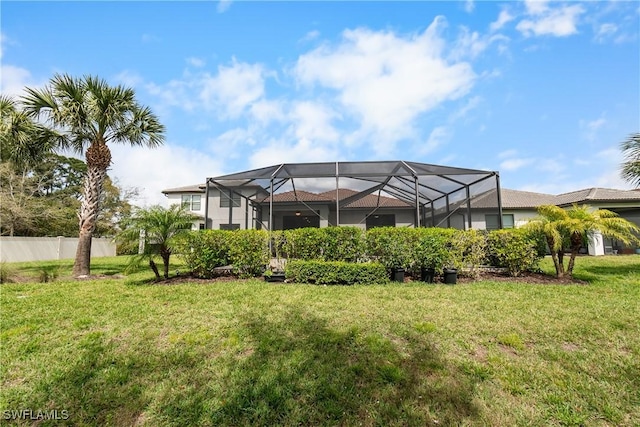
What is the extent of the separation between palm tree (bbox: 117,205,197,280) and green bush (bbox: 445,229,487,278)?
296 inches

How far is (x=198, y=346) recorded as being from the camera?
3.40m

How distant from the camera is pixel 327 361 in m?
3.02

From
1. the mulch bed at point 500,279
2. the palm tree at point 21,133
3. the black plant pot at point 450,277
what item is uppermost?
the palm tree at point 21,133

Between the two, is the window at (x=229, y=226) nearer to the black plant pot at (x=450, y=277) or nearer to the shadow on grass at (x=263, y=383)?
the shadow on grass at (x=263, y=383)

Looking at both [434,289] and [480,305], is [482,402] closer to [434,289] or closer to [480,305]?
[480,305]

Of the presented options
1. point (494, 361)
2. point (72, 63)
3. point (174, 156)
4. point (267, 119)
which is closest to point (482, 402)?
point (494, 361)

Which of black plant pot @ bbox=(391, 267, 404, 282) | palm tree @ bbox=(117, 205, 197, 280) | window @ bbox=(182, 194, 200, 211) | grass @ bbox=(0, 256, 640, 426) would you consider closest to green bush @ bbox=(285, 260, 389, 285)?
black plant pot @ bbox=(391, 267, 404, 282)

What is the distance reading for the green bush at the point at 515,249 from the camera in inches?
309

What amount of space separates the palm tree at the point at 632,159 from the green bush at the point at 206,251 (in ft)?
44.1

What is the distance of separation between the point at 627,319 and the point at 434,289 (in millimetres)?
2912

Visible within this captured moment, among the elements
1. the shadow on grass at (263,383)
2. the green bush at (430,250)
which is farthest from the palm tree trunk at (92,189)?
the green bush at (430,250)

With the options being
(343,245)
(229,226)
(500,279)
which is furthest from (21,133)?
(500,279)

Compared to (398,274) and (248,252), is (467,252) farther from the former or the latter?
(248,252)

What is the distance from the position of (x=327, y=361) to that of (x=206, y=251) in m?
5.63
